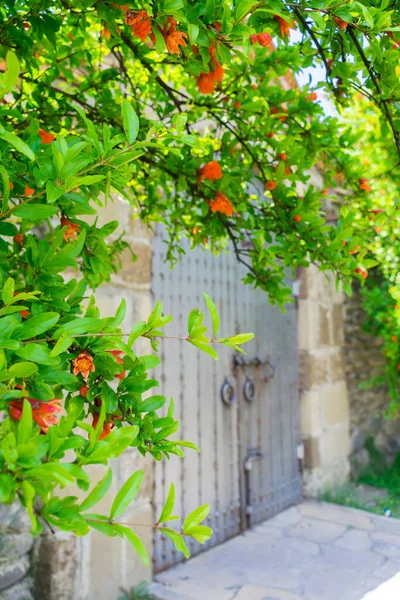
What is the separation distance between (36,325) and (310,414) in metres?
3.48

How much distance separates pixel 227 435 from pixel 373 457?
6.43ft

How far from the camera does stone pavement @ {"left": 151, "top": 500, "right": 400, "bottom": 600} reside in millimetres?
2484

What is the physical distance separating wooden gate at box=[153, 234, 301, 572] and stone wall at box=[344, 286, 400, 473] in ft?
2.43

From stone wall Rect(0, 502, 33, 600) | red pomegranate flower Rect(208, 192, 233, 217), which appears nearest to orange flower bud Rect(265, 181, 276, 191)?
red pomegranate flower Rect(208, 192, 233, 217)

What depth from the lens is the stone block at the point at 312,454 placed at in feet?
12.8

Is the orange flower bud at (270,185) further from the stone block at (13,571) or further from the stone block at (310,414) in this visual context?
the stone block at (310,414)

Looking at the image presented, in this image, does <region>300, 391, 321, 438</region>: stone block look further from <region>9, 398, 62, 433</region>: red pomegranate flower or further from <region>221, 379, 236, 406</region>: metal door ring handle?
<region>9, 398, 62, 433</region>: red pomegranate flower

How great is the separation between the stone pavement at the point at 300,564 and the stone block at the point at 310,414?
60 centimetres

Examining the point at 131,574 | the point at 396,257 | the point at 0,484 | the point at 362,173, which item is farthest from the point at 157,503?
the point at 396,257

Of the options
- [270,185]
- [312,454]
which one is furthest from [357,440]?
[270,185]

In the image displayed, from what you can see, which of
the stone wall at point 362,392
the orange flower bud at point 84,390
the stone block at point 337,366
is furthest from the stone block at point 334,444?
the orange flower bud at point 84,390

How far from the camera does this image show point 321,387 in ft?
13.3

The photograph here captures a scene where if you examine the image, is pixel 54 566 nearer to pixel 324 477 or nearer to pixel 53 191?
pixel 53 191

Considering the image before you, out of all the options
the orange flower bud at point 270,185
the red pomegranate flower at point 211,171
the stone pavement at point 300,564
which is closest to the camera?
the red pomegranate flower at point 211,171
